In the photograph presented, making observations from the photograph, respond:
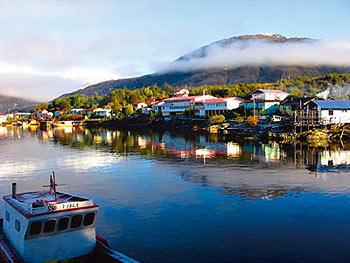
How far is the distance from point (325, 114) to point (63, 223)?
215 feet

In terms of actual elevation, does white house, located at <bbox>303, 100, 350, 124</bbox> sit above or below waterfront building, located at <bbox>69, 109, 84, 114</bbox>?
below

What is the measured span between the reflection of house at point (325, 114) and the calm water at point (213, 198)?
1706 cm

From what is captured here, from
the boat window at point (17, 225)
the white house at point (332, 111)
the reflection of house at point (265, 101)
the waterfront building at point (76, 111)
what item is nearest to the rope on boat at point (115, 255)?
the boat window at point (17, 225)

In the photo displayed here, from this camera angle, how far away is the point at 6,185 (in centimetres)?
3469

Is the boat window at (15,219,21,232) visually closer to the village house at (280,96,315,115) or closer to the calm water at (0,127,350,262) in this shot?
the calm water at (0,127,350,262)

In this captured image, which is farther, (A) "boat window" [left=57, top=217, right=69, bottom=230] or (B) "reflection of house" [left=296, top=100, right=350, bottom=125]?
(B) "reflection of house" [left=296, top=100, right=350, bottom=125]

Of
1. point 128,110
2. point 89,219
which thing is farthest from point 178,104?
point 89,219

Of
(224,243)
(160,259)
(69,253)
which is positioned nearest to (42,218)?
(69,253)

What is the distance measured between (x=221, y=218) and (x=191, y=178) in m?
12.5

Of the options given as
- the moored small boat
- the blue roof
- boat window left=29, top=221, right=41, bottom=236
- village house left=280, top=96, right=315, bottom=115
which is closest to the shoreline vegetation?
the moored small boat

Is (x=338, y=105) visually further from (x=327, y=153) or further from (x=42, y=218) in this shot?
(x=42, y=218)

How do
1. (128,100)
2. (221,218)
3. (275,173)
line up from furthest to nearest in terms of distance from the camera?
1. (128,100)
2. (275,173)
3. (221,218)

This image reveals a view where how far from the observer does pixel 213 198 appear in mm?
28859

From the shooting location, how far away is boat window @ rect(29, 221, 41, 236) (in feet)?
48.4
